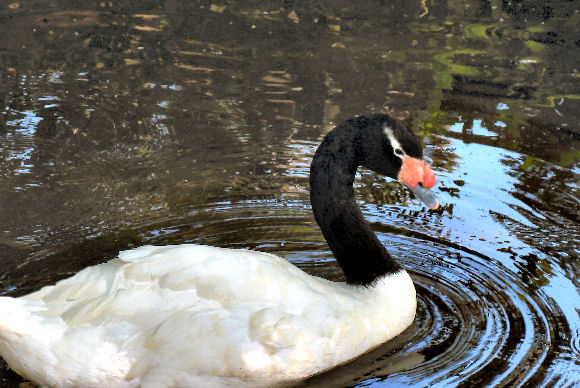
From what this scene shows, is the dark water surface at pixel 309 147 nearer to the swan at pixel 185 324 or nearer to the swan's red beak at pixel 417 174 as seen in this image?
the swan at pixel 185 324

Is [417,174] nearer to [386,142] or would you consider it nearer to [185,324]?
[386,142]

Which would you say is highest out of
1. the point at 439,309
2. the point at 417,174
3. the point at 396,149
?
the point at 396,149

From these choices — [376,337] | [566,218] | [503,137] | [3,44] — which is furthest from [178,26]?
[376,337]

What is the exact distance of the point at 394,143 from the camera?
4.64 meters

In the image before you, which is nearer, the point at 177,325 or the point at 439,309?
the point at 177,325

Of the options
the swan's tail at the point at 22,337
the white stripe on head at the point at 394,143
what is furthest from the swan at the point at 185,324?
the white stripe on head at the point at 394,143

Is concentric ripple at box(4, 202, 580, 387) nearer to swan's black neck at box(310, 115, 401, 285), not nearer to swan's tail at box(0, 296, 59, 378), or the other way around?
swan's black neck at box(310, 115, 401, 285)

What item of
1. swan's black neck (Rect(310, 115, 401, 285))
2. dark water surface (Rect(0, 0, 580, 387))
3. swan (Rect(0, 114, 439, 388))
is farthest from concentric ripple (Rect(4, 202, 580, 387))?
swan's black neck (Rect(310, 115, 401, 285))

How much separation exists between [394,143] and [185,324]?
5.55 feet

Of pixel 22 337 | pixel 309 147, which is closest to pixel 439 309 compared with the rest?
pixel 22 337

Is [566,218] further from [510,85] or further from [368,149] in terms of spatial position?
[510,85]

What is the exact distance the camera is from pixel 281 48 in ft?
34.8

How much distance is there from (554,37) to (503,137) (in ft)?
14.9

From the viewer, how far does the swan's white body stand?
3.83 meters
